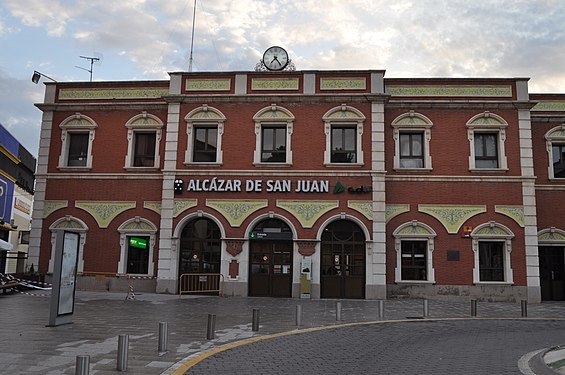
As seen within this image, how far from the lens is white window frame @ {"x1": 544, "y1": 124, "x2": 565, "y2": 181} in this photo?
23.2m

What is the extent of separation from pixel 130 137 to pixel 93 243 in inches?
205

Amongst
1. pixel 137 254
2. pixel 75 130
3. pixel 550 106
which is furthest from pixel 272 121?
pixel 550 106

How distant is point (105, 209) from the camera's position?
23188mm

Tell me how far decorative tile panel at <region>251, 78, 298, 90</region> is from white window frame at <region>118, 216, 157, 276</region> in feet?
26.1

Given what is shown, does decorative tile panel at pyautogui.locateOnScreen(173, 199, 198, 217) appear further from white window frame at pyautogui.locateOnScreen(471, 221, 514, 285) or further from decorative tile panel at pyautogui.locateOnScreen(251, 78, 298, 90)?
white window frame at pyautogui.locateOnScreen(471, 221, 514, 285)

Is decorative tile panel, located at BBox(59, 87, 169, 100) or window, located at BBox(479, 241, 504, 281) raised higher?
decorative tile panel, located at BBox(59, 87, 169, 100)

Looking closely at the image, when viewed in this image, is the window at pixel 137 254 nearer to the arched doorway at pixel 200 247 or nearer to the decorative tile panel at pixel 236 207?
the arched doorway at pixel 200 247

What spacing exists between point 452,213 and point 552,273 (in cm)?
573

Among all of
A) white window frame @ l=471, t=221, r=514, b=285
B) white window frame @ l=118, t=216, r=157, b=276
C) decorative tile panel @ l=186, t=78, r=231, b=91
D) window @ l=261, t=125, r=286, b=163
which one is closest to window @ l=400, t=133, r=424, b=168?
white window frame @ l=471, t=221, r=514, b=285

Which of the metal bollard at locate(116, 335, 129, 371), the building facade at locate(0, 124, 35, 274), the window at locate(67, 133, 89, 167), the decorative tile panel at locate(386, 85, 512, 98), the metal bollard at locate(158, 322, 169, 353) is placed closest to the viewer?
the metal bollard at locate(116, 335, 129, 371)

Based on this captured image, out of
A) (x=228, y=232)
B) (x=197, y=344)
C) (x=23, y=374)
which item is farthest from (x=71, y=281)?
(x=228, y=232)

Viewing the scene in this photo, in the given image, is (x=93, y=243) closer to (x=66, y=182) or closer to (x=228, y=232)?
(x=66, y=182)

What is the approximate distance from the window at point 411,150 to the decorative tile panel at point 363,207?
2.63 m

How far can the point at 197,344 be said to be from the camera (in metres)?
10.2
